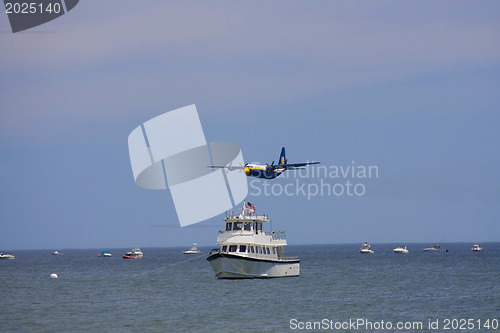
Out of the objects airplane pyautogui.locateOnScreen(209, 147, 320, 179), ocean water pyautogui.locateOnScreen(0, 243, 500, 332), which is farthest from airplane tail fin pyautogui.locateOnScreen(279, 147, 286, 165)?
ocean water pyautogui.locateOnScreen(0, 243, 500, 332)

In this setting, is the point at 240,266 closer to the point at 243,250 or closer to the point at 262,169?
the point at 243,250

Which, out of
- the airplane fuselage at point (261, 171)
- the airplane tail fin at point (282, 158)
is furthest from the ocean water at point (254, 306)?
the airplane tail fin at point (282, 158)

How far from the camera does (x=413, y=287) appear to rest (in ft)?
259

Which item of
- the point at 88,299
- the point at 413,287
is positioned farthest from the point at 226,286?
the point at 413,287

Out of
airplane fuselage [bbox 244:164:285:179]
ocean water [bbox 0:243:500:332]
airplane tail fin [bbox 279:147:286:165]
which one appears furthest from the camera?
airplane tail fin [bbox 279:147:286:165]

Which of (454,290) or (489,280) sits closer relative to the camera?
(454,290)

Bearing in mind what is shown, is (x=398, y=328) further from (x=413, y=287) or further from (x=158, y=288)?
(x=158, y=288)

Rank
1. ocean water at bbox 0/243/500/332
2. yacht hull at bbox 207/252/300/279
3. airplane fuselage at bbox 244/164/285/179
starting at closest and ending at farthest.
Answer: ocean water at bbox 0/243/500/332 < yacht hull at bbox 207/252/300/279 < airplane fuselage at bbox 244/164/285/179

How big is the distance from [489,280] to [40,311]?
5817 centimetres

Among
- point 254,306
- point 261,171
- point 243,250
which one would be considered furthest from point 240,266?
point 261,171

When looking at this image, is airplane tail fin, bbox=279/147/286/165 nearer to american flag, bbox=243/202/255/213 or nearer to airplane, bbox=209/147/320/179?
airplane, bbox=209/147/320/179

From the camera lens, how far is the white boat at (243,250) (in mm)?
75312

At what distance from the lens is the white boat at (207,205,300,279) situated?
247 feet

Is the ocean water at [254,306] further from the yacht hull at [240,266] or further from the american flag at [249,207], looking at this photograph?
the american flag at [249,207]
